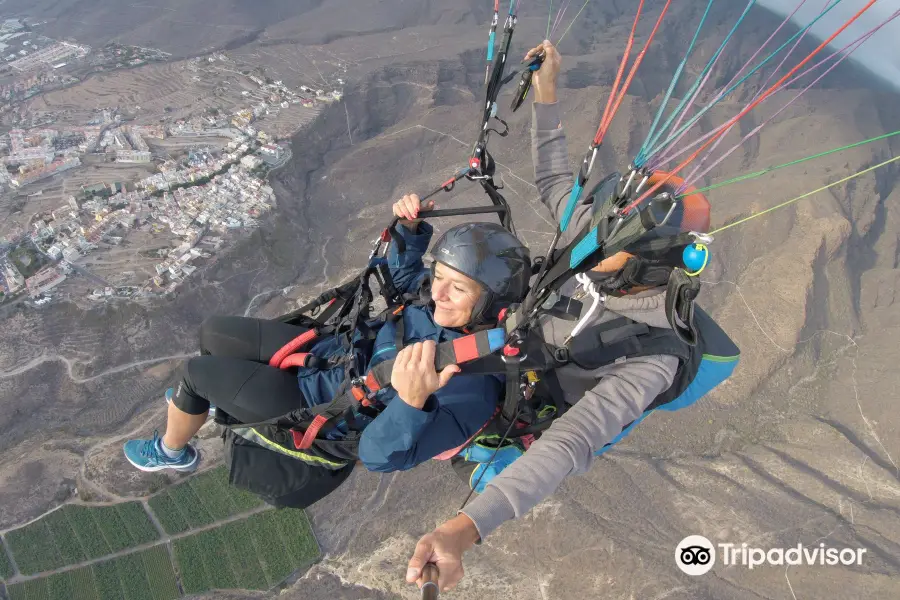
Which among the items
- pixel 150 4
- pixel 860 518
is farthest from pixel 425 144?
pixel 150 4

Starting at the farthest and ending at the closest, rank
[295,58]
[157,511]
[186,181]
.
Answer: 1. [295,58]
2. [186,181]
3. [157,511]

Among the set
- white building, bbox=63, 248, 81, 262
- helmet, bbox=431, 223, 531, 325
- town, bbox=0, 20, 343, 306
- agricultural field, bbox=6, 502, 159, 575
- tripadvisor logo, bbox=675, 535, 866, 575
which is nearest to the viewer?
helmet, bbox=431, 223, 531, 325

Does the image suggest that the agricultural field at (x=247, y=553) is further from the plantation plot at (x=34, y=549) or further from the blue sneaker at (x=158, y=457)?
the blue sneaker at (x=158, y=457)

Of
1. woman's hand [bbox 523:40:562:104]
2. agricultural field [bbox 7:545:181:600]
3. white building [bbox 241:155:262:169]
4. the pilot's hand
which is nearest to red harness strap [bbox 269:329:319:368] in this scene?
the pilot's hand

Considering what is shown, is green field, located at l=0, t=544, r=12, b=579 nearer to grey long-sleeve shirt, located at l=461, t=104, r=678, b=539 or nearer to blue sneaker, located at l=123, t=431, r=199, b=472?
blue sneaker, located at l=123, t=431, r=199, b=472

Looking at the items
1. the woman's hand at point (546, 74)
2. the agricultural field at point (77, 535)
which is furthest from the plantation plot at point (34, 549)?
the woman's hand at point (546, 74)

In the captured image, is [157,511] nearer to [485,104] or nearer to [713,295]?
[485,104]
